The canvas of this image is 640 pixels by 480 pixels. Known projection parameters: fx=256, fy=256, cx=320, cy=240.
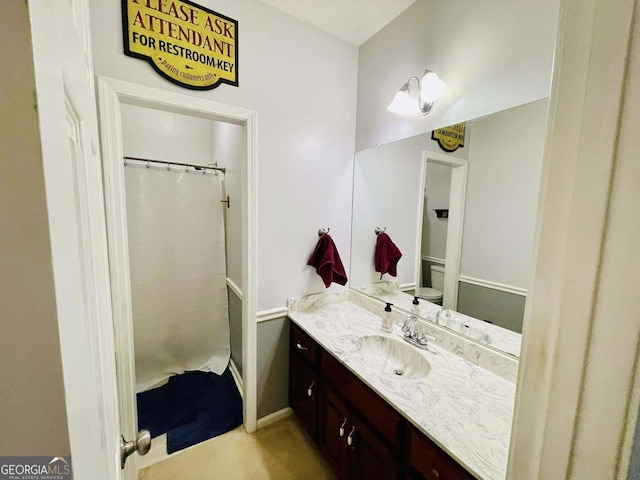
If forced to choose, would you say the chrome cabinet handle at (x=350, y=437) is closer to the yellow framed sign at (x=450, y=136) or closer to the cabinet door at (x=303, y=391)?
the cabinet door at (x=303, y=391)

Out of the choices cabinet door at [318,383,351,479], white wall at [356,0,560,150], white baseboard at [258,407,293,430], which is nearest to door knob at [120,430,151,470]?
cabinet door at [318,383,351,479]

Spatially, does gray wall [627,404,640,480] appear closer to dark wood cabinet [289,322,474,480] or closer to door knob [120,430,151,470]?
dark wood cabinet [289,322,474,480]

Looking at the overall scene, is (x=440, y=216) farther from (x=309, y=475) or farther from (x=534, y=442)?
(x=309, y=475)

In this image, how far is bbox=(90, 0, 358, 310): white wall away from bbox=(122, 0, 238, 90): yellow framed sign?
4 centimetres

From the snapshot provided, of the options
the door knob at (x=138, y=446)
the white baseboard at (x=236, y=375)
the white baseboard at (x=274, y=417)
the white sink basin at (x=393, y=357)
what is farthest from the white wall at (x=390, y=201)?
the door knob at (x=138, y=446)

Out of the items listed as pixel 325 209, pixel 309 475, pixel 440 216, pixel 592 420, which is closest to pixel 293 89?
pixel 325 209

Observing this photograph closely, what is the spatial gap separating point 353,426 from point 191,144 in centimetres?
261

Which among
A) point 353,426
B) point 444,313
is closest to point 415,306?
point 444,313

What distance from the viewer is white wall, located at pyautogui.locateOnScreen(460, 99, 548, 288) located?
1.05 metres

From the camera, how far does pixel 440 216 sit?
1.44m

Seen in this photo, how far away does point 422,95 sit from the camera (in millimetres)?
1391

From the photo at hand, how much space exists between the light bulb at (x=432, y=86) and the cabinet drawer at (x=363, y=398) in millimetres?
1457

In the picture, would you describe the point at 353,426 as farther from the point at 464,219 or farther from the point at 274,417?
the point at 464,219

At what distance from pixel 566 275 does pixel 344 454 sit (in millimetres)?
1399
